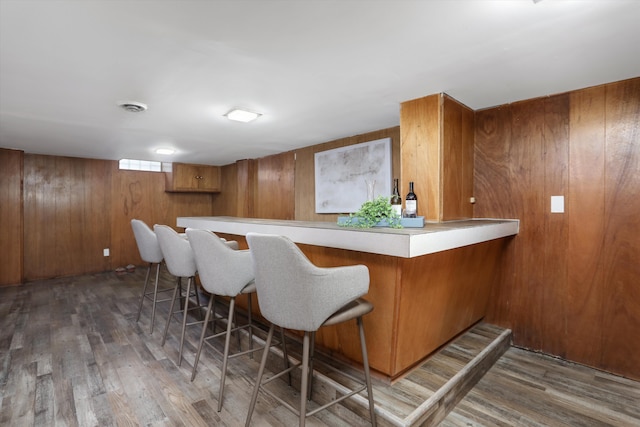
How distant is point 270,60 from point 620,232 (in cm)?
261

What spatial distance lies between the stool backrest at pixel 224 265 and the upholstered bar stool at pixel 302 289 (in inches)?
13.5

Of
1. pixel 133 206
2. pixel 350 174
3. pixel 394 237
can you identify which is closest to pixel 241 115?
pixel 350 174

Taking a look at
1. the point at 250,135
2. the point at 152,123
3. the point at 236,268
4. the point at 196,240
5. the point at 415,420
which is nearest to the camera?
the point at 415,420

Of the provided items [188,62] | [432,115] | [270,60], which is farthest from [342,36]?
[432,115]

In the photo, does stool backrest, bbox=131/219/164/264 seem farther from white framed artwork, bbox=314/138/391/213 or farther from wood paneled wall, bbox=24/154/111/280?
wood paneled wall, bbox=24/154/111/280

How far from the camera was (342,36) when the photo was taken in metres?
1.64

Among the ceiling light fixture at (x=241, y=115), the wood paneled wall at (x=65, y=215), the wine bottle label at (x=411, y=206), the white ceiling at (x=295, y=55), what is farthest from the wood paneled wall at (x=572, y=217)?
the wood paneled wall at (x=65, y=215)

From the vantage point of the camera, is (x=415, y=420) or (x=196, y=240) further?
(x=196, y=240)

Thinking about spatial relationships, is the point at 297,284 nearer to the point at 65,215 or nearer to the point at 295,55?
the point at 295,55

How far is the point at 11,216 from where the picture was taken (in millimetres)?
4645

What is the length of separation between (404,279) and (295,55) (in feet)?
4.70

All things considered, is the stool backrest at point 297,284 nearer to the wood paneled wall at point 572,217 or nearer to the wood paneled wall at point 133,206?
the wood paneled wall at point 572,217

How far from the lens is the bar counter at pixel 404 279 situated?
63.9 inches

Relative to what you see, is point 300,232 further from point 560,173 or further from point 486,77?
point 560,173
